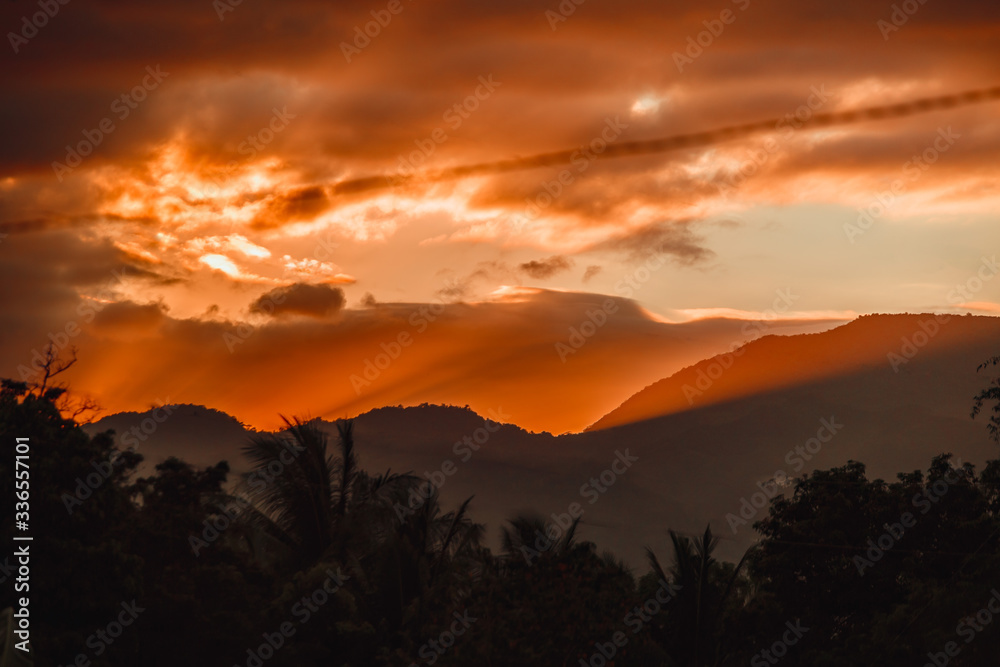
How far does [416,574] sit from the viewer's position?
22.4 m

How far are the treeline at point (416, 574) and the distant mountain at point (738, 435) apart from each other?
116 metres

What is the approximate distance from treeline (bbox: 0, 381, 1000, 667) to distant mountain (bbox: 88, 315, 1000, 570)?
382 ft

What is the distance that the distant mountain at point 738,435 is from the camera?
6152 inches

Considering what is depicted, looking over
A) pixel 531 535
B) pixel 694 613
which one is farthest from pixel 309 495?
pixel 694 613

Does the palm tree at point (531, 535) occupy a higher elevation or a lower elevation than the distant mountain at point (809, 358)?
lower

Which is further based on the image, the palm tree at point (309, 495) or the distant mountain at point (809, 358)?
the distant mountain at point (809, 358)

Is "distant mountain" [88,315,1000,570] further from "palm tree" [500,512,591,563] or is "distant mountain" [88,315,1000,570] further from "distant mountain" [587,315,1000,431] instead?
"palm tree" [500,512,591,563]

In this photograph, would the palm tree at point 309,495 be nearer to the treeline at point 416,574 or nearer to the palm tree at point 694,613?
the treeline at point 416,574

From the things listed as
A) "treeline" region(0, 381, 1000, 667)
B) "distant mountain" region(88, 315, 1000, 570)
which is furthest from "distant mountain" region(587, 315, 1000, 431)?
"treeline" region(0, 381, 1000, 667)

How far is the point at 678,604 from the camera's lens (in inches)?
883

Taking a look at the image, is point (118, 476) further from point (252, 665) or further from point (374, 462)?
point (374, 462)

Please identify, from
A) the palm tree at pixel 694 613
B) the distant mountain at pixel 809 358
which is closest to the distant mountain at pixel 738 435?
the distant mountain at pixel 809 358

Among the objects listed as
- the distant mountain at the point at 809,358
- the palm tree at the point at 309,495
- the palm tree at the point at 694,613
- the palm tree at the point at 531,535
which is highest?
the distant mountain at the point at 809,358

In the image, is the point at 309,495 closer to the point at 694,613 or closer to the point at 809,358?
the point at 694,613
